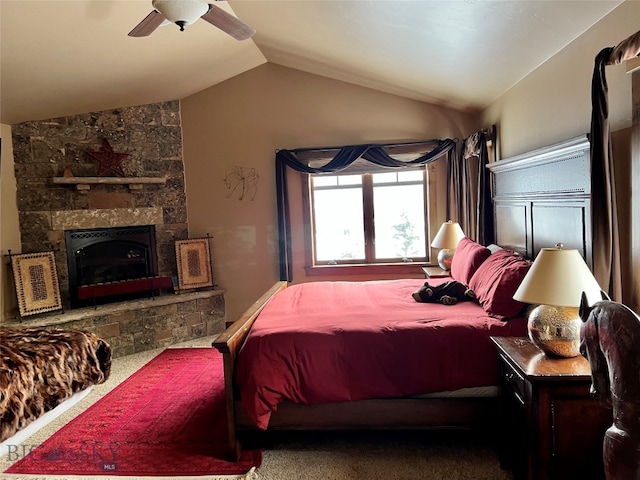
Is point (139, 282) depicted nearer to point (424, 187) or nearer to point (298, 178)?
point (298, 178)

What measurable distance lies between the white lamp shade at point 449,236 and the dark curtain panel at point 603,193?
87.9 inches

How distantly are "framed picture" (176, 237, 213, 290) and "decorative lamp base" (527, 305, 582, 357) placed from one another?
392 cm

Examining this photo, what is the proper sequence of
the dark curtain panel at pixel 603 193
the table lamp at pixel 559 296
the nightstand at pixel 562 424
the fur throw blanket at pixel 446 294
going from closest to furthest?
the nightstand at pixel 562 424 < the table lamp at pixel 559 296 < the dark curtain panel at pixel 603 193 < the fur throw blanket at pixel 446 294

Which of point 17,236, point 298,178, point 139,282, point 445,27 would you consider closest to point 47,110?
point 17,236

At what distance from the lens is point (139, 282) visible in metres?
4.71

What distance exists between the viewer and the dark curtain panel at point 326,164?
479 centimetres

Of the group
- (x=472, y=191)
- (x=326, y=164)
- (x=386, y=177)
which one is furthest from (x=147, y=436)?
(x=472, y=191)

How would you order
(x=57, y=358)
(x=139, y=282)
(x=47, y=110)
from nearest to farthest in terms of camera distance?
1. (x=57, y=358)
2. (x=47, y=110)
3. (x=139, y=282)

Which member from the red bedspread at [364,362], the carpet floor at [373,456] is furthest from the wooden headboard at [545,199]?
the carpet floor at [373,456]

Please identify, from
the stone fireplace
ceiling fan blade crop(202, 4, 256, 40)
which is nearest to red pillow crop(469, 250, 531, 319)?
ceiling fan blade crop(202, 4, 256, 40)

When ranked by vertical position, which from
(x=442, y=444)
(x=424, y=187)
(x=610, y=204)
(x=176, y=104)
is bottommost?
(x=442, y=444)

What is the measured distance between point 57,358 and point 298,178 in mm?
3270

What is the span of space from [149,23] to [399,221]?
3439mm

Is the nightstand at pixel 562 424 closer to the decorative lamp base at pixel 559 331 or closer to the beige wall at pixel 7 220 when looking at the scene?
the decorative lamp base at pixel 559 331
